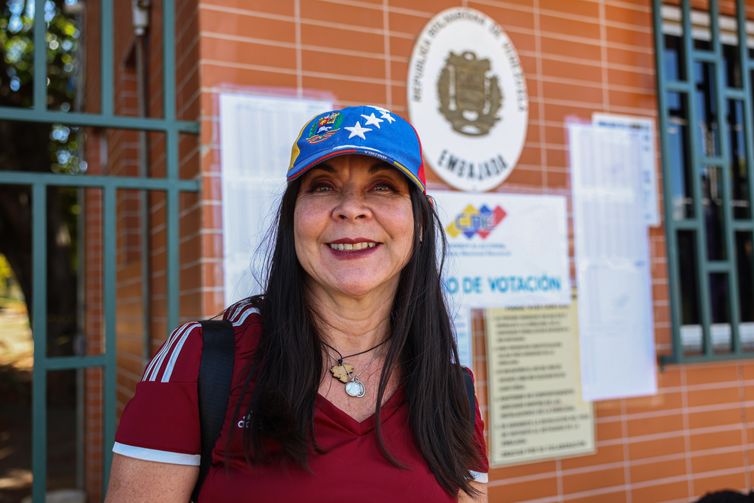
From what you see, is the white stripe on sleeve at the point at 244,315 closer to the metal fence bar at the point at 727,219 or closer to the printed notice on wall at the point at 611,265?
the printed notice on wall at the point at 611,265

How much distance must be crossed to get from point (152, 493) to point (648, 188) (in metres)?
3.11

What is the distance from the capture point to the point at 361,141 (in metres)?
1.44

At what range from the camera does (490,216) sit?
3.20 metres

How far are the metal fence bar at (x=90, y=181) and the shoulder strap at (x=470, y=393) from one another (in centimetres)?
151

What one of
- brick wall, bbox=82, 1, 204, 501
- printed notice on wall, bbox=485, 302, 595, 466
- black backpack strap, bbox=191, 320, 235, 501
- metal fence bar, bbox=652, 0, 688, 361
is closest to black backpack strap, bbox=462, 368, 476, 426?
black backpack strap, bbox=191, 320, 235, 501

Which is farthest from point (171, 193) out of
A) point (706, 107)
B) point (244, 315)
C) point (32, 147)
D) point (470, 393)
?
point (32, 147)

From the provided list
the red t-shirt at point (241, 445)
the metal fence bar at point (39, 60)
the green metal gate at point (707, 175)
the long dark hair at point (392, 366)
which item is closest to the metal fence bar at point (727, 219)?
the green metal gate at point (707, 175)

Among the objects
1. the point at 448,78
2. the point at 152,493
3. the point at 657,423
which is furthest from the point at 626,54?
the point at 152,493

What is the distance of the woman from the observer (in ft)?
4.24

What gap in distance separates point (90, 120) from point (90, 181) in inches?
9.0

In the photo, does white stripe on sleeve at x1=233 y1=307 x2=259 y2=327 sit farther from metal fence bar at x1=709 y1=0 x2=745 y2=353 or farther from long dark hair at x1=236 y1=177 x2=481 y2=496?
metal fence bar at x1=709 y1=0 x2=745 y2=353

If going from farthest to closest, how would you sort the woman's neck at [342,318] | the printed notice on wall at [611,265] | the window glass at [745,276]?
1. the window glass at [745,276]
2. the printed notice on wall at [611,265]
3. the woman's neck at [342,318]

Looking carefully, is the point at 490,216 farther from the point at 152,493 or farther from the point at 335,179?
the point at 152,493

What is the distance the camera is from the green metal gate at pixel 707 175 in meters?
3.58
